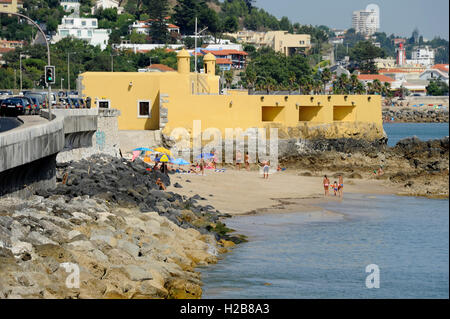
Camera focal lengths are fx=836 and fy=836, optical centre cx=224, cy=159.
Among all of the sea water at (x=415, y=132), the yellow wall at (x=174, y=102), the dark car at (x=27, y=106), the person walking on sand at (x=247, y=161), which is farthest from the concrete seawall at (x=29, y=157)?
the sea water at (x=415, y=132)

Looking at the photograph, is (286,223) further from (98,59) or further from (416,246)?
(98,59)

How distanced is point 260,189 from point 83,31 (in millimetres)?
136265

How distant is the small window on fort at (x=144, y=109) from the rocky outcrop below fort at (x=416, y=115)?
87.3 m

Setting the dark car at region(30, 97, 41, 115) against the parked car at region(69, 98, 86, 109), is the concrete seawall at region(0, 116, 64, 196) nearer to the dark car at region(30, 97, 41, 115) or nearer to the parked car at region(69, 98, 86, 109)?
the dark car at region(30, 97, 41, 115)

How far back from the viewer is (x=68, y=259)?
17.4 m

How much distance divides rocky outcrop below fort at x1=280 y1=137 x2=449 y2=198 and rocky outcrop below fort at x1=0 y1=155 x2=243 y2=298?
1558 cm

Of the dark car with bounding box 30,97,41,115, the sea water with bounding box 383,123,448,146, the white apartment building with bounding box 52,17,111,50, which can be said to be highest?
the white apartment building with bounding box 52,17,111,50

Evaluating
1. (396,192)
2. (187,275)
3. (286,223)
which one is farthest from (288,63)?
(187,275)

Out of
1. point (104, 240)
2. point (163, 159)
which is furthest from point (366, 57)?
point (104, 240)

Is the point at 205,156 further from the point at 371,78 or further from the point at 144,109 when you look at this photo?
the point at 371,78

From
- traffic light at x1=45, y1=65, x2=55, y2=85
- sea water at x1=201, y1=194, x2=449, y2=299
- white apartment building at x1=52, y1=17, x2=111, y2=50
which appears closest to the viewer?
sea water at x1=201, y1=194, x2=449, y2=299

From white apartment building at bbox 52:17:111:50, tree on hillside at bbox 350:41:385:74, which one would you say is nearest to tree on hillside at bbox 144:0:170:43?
white apartment building at bbox 52:17:111:50

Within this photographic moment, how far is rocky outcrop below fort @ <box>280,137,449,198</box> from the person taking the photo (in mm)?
42438

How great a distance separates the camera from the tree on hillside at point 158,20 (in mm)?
168250
